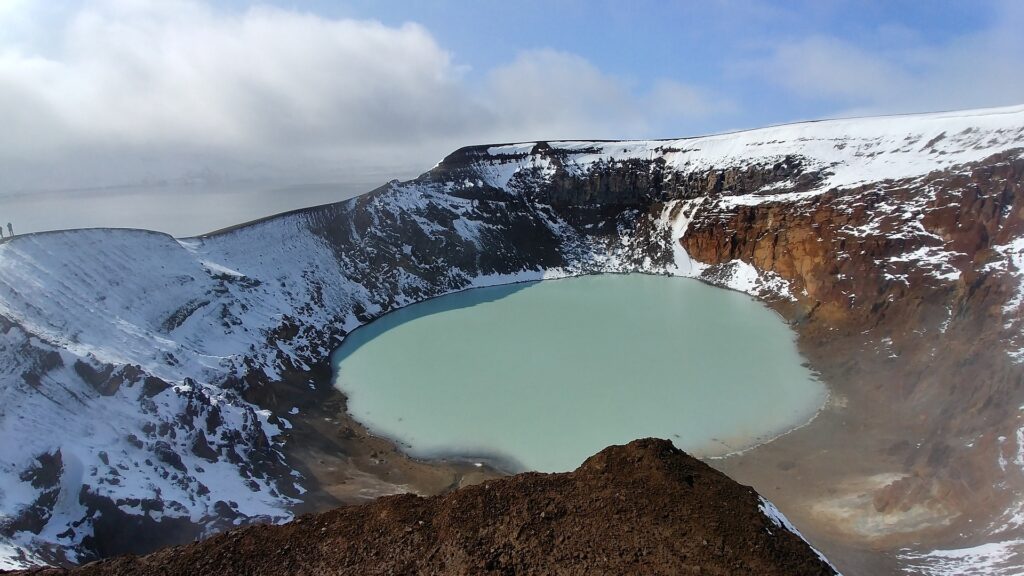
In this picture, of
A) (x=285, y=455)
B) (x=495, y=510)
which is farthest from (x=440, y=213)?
(x=495, y=510)

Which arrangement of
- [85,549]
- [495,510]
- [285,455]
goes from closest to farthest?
[495,510] → [85,549] → [285,455]

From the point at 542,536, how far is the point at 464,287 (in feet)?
134

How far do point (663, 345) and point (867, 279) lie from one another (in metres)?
14.3

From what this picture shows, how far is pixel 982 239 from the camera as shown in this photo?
30391mm

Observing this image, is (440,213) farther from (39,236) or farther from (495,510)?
(495,510)

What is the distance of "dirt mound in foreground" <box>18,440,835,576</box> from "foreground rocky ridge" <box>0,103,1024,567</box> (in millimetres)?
8059

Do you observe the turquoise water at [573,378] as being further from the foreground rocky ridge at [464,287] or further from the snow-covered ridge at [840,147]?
the snow-covered ridge at [840,147]

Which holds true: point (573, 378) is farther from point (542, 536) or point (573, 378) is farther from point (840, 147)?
point (840, 147)

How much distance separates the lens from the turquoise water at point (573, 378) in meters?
22.9

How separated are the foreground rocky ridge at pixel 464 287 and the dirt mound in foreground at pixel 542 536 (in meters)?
8.06

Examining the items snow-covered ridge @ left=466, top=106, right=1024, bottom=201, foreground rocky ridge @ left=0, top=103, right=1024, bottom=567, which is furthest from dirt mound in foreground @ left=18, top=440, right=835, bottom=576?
snow-covered ridge @ left=466, top=106, right=1024, bottom=201

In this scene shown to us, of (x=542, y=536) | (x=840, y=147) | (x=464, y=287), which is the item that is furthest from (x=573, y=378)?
(x=840, y=147)

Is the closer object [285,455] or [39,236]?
[285,455]

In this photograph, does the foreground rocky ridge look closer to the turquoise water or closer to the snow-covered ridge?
the snow-covered ridge
